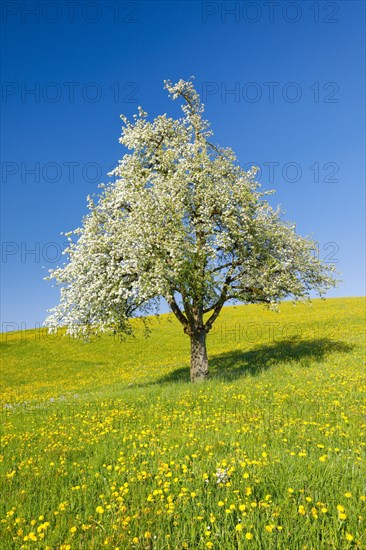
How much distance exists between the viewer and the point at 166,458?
8906 millimetres

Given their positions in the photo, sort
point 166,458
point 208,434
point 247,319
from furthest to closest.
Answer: point 247,319 → point 208,434 → point 166,458

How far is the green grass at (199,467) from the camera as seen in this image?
5887 mm

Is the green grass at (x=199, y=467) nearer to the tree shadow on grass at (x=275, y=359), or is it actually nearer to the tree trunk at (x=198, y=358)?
the tree trunk at (x=198, y=358)

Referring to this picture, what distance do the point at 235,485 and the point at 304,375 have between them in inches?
529

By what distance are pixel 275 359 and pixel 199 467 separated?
20.5 metres

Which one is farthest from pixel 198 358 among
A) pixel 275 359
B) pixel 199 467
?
pixel 199 467

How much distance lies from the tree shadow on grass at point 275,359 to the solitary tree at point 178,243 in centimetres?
322

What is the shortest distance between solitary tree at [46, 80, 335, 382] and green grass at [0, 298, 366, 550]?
4.57 meters

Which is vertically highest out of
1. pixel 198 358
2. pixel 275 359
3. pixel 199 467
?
pixel 198 358

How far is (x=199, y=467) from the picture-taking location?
7.98 metres

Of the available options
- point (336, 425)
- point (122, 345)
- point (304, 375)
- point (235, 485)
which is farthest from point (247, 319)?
point (235, 485)

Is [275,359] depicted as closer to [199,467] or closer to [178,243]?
[178,243]

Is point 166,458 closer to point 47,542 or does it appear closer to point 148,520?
point 148,520

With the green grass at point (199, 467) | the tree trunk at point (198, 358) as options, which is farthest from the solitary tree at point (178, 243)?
the green grass at point (199, 467)
